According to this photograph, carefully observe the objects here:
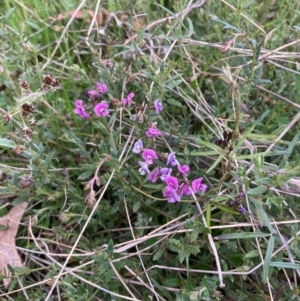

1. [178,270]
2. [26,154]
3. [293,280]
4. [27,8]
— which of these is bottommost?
[293,280]

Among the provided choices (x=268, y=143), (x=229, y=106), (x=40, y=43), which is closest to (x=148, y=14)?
(x=40, y=43)

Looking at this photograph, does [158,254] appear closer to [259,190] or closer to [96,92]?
[259,190]

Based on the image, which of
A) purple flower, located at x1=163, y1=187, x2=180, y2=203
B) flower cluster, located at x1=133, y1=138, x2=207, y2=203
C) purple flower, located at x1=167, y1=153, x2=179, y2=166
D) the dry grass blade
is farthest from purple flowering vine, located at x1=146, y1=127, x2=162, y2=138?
the dry grass blade

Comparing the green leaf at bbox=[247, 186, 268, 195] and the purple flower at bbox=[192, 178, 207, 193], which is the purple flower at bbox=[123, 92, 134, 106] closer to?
the purple flower at bbox=[192, 178, 207, 193]

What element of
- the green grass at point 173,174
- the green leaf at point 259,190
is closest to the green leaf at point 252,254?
the green grass at point 173,174

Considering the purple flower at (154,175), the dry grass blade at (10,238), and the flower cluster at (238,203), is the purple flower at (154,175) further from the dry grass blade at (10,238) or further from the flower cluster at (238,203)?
the dry grass blade at (10,238)

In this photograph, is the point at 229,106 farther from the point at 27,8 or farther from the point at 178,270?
the point at 27,8
